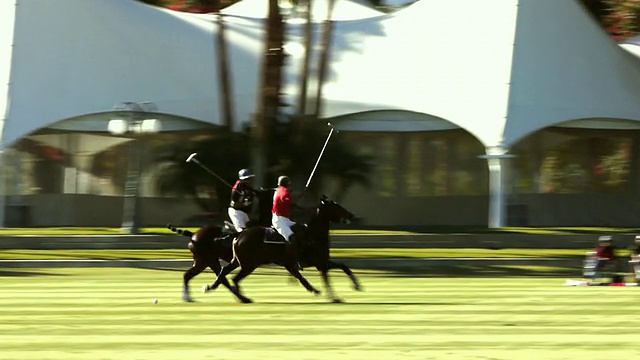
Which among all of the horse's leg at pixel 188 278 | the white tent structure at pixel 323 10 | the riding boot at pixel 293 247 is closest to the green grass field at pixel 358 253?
the horse's leg at pixel 188 278

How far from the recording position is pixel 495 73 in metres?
37.2

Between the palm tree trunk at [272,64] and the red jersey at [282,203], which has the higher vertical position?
the palm tree trunk at [272,64]

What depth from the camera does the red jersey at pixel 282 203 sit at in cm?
1781

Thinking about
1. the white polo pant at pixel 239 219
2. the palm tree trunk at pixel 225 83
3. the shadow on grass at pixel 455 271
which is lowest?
the shadow on grass at pixel 455 271

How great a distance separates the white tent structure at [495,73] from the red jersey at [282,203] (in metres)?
18.4

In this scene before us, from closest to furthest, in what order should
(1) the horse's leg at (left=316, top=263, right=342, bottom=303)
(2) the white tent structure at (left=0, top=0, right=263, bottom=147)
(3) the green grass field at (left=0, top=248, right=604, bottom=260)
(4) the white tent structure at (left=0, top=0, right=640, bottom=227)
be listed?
(1) the horse's leg at (left=316, top=263, right=342, bottom=303), (3) the green grass field at (left=0, top=248, right=604, bottom=260), (4) the white tent structure at (left=0, top=0, right=640, bottom=227), (2) the white tent structure at (left=0, top=0, right=263, bottom=147)

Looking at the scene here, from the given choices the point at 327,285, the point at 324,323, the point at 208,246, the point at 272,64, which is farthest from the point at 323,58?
the point at 324,323

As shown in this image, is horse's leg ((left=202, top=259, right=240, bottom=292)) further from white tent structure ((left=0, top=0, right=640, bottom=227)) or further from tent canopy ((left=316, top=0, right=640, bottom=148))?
tent canopy ((left=316, top=0, right=640, bottom=148))

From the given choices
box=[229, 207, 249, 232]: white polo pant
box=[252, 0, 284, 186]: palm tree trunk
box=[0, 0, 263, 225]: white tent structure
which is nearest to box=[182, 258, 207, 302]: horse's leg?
box=[229, 207, 249, 232]: white polo pant

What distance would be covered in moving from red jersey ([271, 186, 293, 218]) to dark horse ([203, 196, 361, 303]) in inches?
10.8

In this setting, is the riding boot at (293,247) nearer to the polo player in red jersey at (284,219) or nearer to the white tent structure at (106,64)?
the polo player in red jersey at (284,219)

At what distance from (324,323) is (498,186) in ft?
71.3

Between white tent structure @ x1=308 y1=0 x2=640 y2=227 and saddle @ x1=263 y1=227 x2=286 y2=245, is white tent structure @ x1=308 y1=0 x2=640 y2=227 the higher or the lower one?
the higher one

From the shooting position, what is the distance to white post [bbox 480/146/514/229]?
35.6 m
